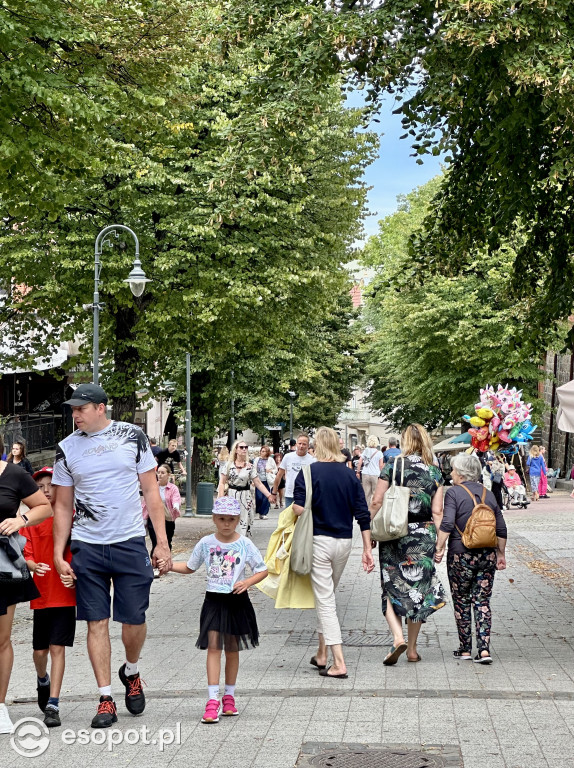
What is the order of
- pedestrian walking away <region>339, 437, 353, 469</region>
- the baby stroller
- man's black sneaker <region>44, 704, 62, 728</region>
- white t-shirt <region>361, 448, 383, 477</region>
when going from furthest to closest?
the baby stroller → white t-shirt <region>361, 448, 383, 477</region> → pedestrian walking away <region>339, 437, 353, 469</region> → man's black sneaker <region>44, 704, 62, 728</region>

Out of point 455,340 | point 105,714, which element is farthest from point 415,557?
point 455,340

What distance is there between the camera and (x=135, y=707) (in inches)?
276

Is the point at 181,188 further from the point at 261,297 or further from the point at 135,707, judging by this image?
the point at 135,707

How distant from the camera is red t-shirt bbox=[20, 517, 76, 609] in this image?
7051 mm

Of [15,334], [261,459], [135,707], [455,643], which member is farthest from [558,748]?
[261,459]

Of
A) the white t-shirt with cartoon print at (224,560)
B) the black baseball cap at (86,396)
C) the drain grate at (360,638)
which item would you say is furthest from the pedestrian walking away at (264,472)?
the black baseball cap at (86,396)

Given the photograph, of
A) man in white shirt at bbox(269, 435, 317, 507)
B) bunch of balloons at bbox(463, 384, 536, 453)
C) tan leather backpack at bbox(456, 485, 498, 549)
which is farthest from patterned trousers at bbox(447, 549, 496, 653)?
bunch of balloons at bbox(463, 384, 536, 453)

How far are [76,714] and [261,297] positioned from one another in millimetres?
17698

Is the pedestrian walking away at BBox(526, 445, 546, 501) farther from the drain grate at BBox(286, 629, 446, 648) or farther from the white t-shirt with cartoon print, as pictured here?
the white t-shirt with cartoon print

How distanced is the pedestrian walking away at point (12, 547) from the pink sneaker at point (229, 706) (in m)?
1.24

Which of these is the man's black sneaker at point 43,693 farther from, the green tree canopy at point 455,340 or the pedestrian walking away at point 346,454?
the green tree canopy at point 455,340

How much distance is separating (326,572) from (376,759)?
9.34ft

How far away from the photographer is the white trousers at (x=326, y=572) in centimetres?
878

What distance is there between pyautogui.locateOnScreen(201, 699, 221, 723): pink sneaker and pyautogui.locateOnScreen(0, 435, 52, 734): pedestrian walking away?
1096 mm
